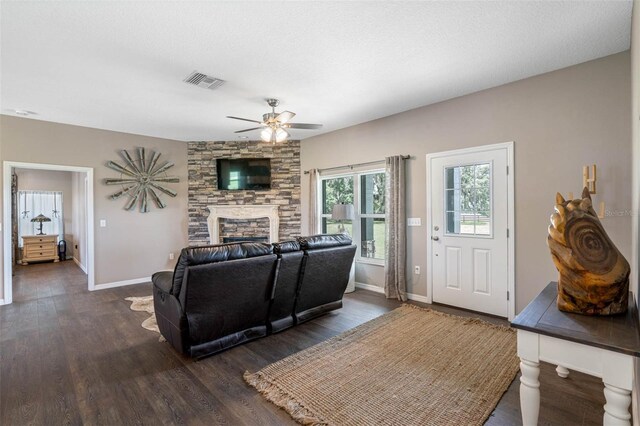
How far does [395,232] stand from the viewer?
4461 millimetres

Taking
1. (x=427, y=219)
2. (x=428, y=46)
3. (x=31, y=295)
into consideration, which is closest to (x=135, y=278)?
(x=31, y=295)

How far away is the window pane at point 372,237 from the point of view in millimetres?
4949

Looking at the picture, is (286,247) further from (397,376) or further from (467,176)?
(467,176)

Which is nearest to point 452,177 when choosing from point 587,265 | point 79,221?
point 587,265

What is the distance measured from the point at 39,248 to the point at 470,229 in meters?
9.65

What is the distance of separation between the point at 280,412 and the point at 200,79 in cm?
323

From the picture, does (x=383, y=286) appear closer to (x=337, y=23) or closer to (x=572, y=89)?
(x=572, y=89)

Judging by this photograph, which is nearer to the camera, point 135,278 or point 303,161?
point 135,278

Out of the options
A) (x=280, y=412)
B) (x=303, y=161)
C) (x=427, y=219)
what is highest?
(x=303, y=161)

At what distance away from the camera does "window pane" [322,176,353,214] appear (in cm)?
541

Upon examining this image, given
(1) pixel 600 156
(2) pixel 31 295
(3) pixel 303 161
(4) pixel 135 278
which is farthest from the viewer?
(3) pixel 303 161

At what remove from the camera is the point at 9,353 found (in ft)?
9.12

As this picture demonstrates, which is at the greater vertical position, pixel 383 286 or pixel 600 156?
pixel 600 156

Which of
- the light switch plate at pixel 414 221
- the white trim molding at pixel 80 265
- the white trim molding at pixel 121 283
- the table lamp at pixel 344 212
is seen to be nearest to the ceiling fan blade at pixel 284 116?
the table lamp at pixel 344 212
